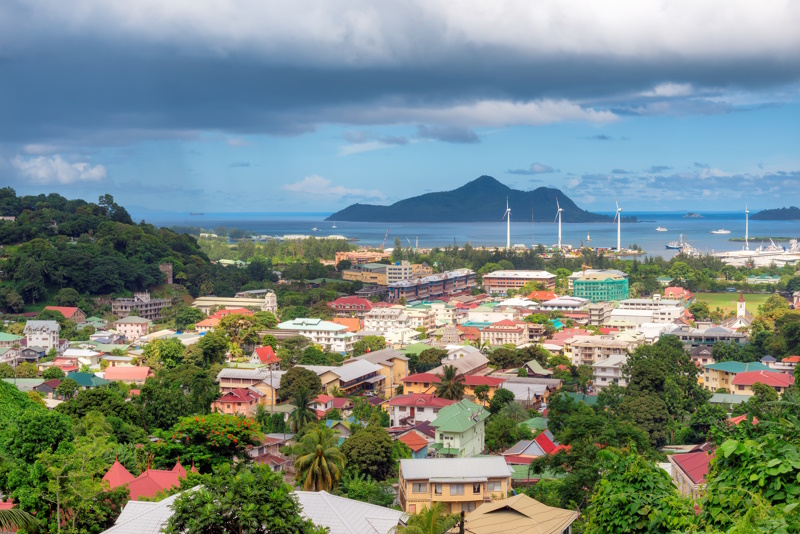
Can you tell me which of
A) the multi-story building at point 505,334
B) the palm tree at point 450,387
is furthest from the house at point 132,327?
the palm tree at point 450,387

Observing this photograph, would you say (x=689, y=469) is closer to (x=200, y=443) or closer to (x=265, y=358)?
(x=200, y=443)

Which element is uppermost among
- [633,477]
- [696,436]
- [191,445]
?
[633,477]

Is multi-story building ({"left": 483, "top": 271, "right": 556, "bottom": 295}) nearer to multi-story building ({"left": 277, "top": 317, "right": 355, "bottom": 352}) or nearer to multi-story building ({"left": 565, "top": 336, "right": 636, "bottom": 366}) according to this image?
multi-story building ({"left": 277, "top": 317, "right": 355, "bottom": 352})

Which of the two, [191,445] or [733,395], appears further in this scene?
[733,395]

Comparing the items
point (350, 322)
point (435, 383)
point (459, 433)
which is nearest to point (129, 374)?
point (435, 383)

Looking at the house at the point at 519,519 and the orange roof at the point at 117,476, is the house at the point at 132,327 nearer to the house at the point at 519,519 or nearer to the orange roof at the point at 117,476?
the orange roof at the point at 117,476

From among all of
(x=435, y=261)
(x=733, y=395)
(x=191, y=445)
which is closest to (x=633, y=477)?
(x=191, y=445)

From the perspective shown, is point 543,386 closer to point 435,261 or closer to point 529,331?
point 529,331

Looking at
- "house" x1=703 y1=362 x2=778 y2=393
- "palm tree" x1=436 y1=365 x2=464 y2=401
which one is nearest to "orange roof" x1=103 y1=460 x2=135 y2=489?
"palm tree" x1=436 y1=365 x2=464 y2=401
